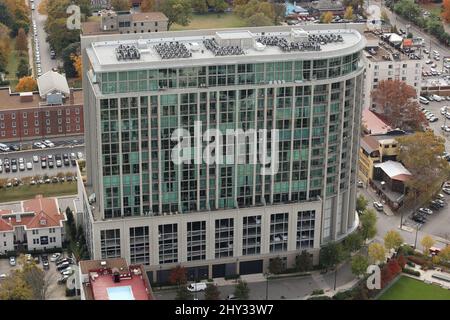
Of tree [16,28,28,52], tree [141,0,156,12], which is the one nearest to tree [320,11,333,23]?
tree [141,0,156,12]

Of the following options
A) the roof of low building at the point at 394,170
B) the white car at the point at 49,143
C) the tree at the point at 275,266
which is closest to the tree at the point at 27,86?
the white car at the point at 49,143

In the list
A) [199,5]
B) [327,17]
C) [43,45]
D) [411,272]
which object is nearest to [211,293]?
[411,272]

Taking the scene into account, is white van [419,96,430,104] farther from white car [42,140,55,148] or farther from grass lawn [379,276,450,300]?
white car [42,140,55,148]

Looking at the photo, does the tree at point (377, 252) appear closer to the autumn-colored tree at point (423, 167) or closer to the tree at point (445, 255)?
the tree at point (445, 255)

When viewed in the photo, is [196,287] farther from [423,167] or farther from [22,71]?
[22,71]

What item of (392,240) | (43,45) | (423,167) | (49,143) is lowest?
(49,143)

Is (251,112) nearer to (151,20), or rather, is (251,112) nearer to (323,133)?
(323,133)
